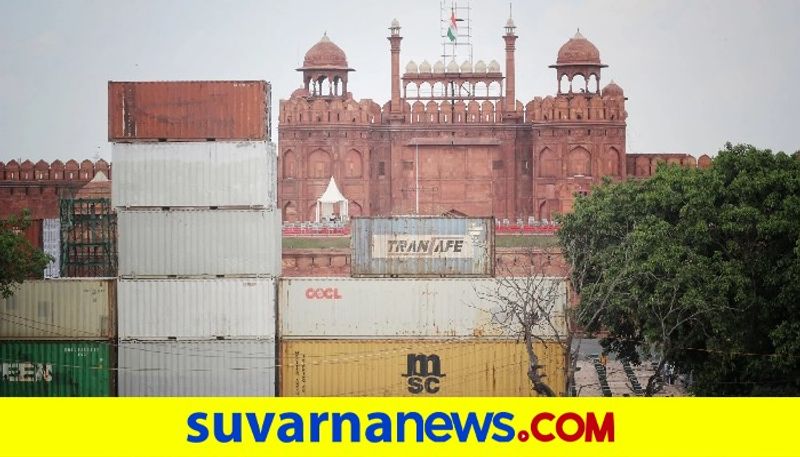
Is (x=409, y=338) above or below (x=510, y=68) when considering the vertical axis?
below

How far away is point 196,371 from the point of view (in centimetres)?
4025

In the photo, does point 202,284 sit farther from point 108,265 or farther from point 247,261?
point 108,265

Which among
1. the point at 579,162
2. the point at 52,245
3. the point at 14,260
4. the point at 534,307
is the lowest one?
the point at 534,307

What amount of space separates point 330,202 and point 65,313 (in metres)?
38.3

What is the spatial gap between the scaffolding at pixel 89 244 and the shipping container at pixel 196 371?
14297 mm

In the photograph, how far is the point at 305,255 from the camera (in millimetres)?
66688

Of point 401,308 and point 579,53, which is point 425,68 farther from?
point 401,308

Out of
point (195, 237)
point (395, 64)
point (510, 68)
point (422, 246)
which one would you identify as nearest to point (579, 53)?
point (510, 68)

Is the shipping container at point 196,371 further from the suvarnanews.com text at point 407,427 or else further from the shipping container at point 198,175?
the suvarnanews.com text at point 407,427

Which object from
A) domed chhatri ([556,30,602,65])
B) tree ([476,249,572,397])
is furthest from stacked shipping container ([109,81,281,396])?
domed chhatri ([556,30,602,65])

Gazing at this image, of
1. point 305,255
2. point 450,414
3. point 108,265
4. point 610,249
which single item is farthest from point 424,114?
point 450,414

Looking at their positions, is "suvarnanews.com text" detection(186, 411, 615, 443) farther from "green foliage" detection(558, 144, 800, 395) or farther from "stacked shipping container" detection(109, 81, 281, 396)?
"stacked shipping container" detection(109, 81, 281, 396)

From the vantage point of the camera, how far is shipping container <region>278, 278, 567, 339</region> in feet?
135

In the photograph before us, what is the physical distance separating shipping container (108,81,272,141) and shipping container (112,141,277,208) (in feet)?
0.96
